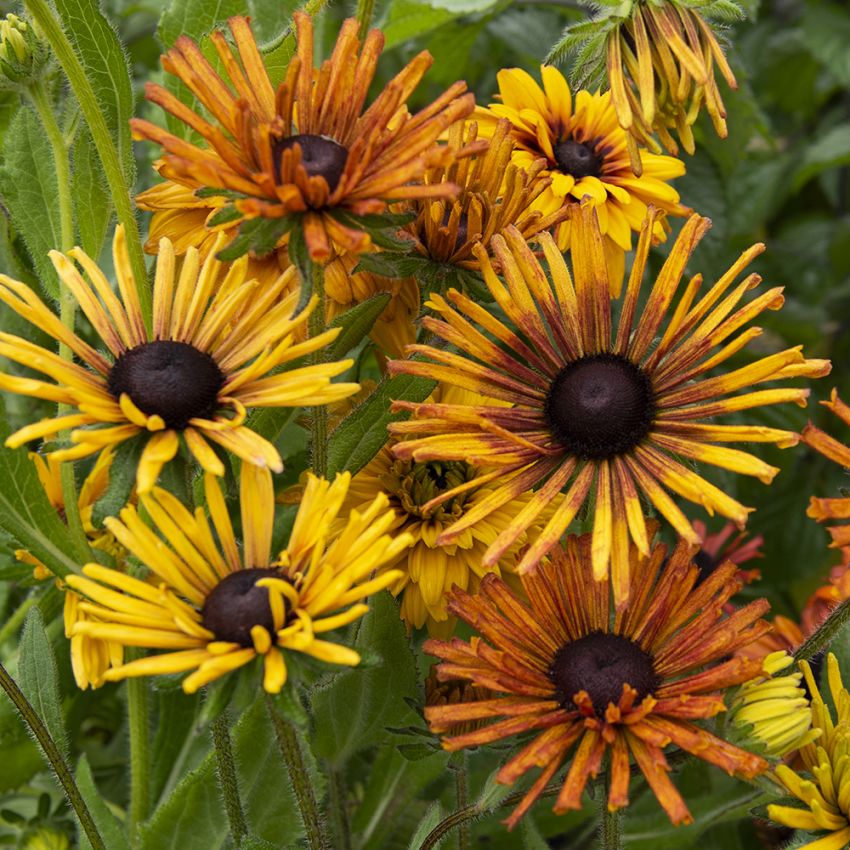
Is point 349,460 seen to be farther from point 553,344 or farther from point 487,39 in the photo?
point 487,39

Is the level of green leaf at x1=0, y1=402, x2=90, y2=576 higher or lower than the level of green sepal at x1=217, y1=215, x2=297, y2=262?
lower

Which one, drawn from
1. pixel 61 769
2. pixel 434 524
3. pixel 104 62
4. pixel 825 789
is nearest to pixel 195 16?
pixel 104 62

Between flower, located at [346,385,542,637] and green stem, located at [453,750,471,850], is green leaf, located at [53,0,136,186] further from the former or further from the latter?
green stem, located at [453,750,471,850]

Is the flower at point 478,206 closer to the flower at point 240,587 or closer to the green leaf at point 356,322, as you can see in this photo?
the green leaf at point 356,322

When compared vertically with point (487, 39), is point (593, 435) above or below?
below

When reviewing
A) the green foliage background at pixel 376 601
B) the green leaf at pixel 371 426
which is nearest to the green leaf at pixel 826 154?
the green foliage background at pixel 376 601

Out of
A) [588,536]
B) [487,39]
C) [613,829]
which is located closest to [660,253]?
[487,39]

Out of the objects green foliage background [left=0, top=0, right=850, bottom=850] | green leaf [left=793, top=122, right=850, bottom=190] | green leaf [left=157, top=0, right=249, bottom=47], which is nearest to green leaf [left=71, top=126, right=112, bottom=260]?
green foliage background [left=0, top=0, right=850, bottom=850]
